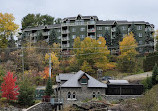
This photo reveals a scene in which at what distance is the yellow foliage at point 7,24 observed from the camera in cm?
6147

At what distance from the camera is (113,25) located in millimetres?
72562

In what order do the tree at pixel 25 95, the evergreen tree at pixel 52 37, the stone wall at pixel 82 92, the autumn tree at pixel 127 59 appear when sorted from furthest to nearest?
1. the evergreen tree at pixel 52 37
2. the autumn tree at pixel 127 59
3. the stone wall at pixel 82 92
4. the tree at pixel 25 95

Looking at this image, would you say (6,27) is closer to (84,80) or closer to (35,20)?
(35,20)

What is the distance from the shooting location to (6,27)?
61250 mm

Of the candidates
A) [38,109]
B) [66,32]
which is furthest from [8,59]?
[38,109]

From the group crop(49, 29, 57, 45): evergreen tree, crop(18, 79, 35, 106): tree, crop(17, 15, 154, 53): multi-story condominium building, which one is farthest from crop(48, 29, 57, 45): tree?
crop(18, 79, 35, 106): tree

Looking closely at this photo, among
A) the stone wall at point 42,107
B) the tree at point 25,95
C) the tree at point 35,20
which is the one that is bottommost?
the stone wall at point 42,107

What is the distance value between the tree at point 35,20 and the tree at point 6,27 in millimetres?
26004

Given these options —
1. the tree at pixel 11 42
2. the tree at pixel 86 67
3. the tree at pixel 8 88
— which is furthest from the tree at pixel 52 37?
the tree at pixel 8 88

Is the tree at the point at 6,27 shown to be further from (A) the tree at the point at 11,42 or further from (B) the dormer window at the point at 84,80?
(B) the dormer window at the point at 84,80

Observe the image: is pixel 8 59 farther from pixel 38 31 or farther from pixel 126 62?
pixel 126 62

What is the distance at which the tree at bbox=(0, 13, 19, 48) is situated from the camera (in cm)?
6144

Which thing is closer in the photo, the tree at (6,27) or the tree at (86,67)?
the tree at (86,67)

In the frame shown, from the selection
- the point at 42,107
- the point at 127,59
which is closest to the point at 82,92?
the point at 42,107
